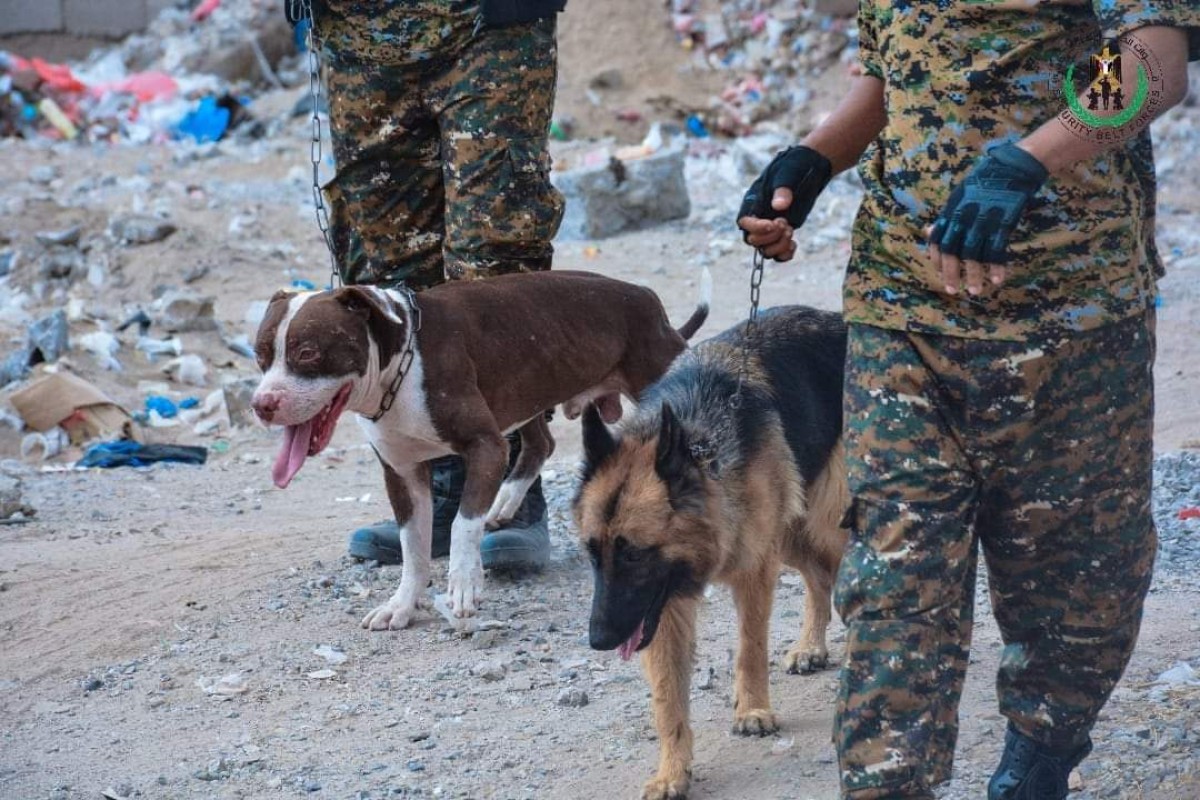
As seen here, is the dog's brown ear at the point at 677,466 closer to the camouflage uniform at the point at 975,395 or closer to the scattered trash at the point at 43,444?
the camouflage uniform at the point at 975,395

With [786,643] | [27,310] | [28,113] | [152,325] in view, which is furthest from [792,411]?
[28,113]

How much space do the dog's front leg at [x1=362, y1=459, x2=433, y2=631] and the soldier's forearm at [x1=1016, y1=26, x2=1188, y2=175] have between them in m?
2.71

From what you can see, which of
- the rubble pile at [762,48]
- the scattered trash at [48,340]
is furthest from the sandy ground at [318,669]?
the rubble pile at [762,48]

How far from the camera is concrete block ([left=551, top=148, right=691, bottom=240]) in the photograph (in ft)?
39.1

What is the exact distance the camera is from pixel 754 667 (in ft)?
13.0

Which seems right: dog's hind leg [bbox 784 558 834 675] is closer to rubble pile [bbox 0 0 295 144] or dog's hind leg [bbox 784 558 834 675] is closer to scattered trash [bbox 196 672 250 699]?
scattered trash [bbox 196 672 250 699]

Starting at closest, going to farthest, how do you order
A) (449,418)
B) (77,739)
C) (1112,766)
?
(1112,766) < (77,739) < (449,418)

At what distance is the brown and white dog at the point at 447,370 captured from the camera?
438 cm

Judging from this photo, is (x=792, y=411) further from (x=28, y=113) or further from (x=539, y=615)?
(x=28, y=113)

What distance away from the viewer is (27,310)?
9.99 m

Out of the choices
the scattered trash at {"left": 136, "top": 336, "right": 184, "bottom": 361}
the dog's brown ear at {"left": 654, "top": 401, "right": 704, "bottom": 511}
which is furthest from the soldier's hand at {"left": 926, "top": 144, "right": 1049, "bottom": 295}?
the scattered trash at {"left": 136, "top": 336, "right": 184, "bottom": 361}

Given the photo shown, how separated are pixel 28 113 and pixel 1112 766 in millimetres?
14171

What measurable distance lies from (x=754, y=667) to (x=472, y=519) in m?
1.04

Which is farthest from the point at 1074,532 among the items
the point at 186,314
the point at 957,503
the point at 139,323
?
the point at 139,323
